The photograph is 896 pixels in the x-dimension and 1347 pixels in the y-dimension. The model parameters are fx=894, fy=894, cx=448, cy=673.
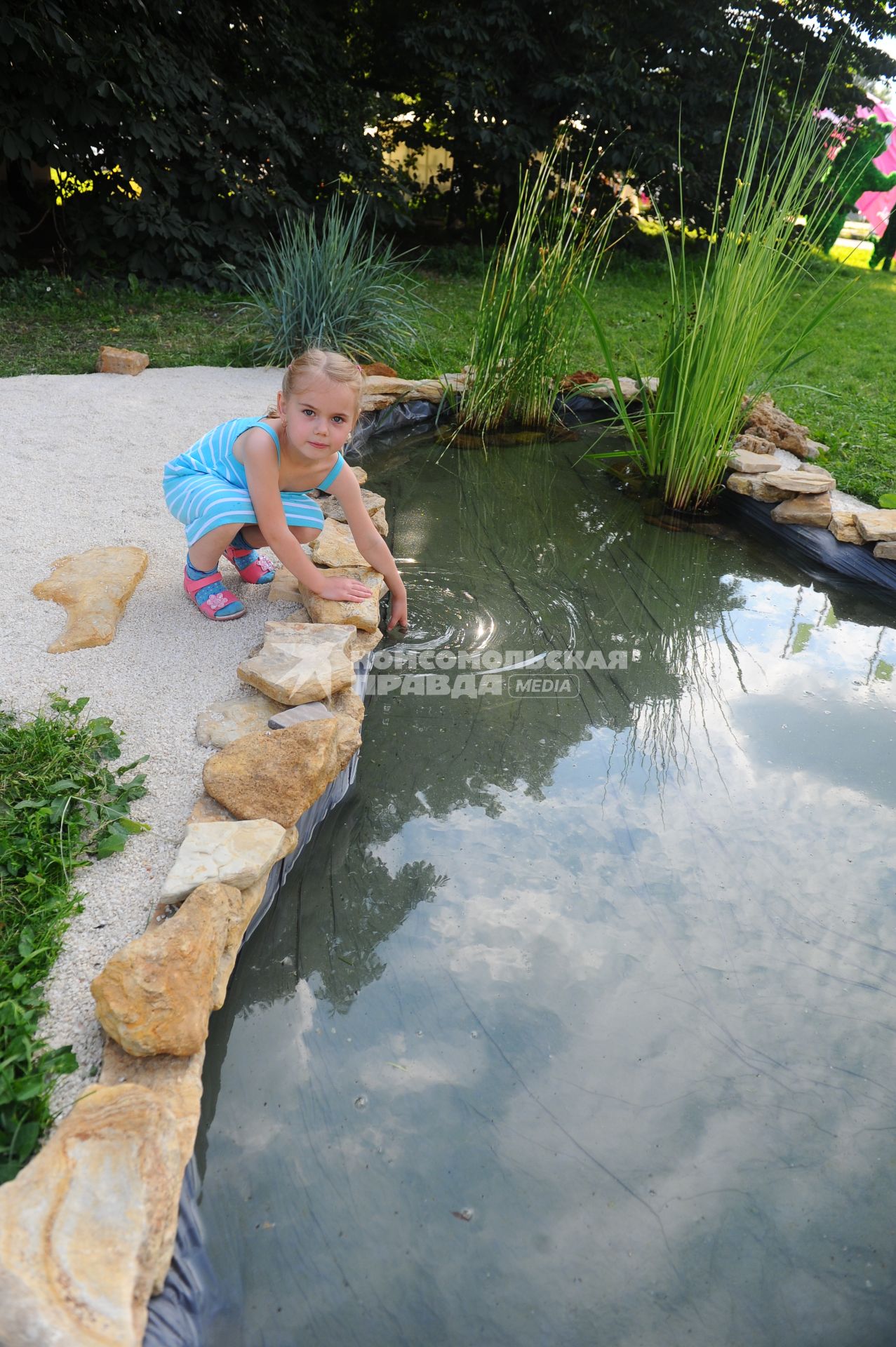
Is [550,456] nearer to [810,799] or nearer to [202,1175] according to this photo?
[810,799]

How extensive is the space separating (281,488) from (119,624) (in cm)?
55

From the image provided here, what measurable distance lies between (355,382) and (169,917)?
133cm

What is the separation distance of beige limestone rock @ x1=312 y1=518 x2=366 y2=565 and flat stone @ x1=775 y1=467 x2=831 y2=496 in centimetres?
173

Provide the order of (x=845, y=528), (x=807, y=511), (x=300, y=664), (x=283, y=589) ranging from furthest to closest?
(x=807, y=511)
(x=845, y=528)
(x=283, y=589)
(x=300, y=664)

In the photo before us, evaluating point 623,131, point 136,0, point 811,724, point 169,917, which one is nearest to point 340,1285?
point 169,917

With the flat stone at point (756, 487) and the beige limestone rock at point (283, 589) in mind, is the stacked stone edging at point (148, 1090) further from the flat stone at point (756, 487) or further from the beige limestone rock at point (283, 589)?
the flat stone at point (756, 487)

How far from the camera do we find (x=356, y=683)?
2252 millimetres

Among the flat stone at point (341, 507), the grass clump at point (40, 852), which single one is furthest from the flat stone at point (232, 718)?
the flat stone at point (341, 507)

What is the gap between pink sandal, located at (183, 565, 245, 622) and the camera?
2.38m

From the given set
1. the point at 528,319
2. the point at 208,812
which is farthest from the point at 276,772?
the point at 528,319

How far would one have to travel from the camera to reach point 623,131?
25.3 ft

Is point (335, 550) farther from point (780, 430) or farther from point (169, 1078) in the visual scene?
point (780, 430)

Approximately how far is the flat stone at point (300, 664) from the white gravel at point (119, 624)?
97 mm

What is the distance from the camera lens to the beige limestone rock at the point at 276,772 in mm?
1686
